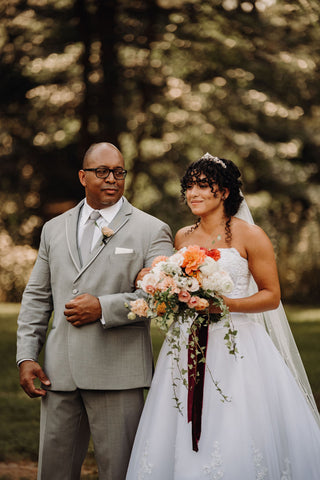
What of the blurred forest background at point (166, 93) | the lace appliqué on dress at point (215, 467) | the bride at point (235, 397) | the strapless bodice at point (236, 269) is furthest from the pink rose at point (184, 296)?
the blurred forest background at point (166, 93)

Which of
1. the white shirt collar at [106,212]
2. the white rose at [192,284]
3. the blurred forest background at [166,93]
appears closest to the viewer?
the white rose at [192,284]

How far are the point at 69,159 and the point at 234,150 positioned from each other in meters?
2.96

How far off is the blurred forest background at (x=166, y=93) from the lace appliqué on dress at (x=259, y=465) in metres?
6.83

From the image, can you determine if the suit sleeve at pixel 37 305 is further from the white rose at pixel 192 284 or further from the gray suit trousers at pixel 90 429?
the white rose at pixel 192 284

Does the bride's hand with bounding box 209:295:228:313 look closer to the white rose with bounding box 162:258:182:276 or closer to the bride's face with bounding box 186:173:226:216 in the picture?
the white rose with bounding box 162:258:182:276

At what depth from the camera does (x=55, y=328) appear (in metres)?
3.81

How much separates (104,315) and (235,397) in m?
0.90

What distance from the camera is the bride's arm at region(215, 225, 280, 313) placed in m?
3.78

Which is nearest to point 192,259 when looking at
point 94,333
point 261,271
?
point 261,271

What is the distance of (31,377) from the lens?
3.78 metres


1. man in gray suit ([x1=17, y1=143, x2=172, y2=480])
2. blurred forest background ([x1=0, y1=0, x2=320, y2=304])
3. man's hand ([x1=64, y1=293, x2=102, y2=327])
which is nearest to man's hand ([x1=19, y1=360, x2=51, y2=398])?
man in gray suit ([x1=17, y1=143, x2=172, y2=480])

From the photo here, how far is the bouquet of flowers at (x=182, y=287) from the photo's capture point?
3.28 meters

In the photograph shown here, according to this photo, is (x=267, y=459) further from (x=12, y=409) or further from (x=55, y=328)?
(x=12, y=409)

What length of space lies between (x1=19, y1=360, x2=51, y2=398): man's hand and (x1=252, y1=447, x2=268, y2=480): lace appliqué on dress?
1.28 metres
